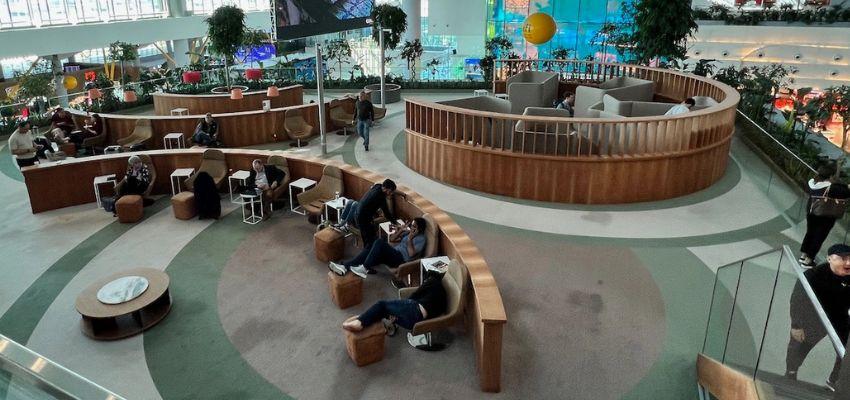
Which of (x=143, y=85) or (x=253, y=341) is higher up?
(x=143, y=85)

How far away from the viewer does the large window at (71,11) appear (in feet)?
71.6

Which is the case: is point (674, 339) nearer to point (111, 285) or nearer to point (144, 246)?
point (111, 285)

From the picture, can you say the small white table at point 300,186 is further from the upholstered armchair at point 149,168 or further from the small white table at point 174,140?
the small white table at point 174,140

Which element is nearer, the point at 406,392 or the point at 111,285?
the point at 406,392

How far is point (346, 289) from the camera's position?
22.8ft

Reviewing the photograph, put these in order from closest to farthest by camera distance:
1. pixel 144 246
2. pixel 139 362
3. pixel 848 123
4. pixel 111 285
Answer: pixel 139 362 → pixel 111 285 → pixel 144 246 → pixel 848 123

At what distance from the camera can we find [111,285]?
688cm

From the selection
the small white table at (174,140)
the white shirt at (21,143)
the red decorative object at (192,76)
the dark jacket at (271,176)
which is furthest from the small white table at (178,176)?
the red decorative object at (192,76)

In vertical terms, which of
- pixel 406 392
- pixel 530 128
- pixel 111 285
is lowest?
pixel 406 392

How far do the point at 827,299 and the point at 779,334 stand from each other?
78cm

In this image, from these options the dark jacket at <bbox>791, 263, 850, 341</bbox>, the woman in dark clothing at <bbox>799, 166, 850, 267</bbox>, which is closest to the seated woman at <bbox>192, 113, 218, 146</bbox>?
the woman in dark clothing at <bbox>799, 166, 850, 267</bbox>

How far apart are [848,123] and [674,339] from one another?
39.1 feet

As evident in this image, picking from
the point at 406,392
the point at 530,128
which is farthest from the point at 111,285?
the point at 530,128

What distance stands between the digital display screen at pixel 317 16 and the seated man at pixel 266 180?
7.33 m
